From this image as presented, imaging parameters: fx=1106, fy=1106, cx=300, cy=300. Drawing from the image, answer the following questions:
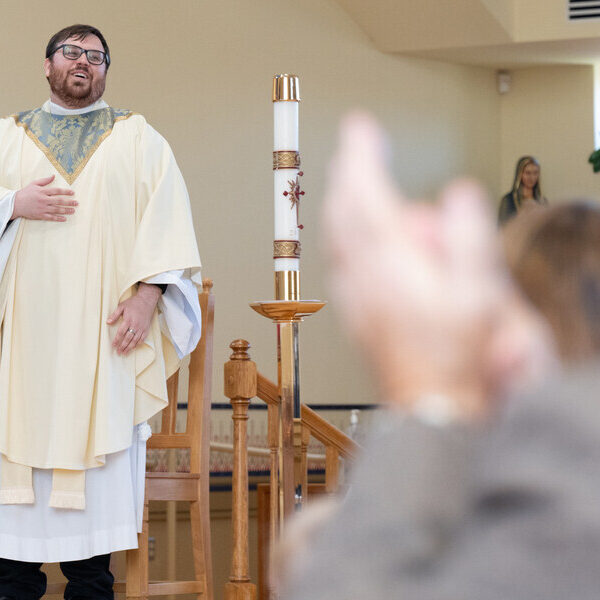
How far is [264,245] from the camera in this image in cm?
783

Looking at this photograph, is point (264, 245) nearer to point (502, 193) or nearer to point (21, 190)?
point (502, 193)

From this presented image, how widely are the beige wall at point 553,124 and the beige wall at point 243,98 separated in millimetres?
792

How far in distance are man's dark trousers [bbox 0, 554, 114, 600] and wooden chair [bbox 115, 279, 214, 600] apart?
16 centimetres

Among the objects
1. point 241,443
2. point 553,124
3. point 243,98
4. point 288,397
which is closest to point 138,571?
point 241,443

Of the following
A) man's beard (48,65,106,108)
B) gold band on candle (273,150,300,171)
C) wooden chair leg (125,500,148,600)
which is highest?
man's beard (48,65,106,108)

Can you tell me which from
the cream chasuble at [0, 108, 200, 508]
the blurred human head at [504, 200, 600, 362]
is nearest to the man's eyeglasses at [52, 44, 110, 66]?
the cream chasuble at [0, 108, 200, 508]

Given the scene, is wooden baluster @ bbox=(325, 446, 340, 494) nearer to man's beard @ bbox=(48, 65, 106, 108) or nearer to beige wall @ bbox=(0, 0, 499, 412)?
man's beard @ bbox=(48, 65, 106, 108)

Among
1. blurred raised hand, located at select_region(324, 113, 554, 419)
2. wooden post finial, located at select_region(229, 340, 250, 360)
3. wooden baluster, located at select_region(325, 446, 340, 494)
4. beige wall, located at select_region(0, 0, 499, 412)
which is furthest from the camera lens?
beige wall, located at select_region(0, 0, 499, 412)

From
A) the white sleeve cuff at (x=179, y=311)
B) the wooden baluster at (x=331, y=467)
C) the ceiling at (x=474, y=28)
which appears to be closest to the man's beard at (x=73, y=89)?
the white sleeve cuff at (x=179, y=311)

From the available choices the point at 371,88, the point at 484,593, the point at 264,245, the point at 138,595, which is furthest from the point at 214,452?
the point at 484,593

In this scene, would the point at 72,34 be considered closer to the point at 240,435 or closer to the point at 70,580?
the point at 240,435

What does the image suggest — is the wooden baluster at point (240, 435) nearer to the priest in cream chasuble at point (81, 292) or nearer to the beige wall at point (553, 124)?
the priest in cream chasuble at point (81, 292)

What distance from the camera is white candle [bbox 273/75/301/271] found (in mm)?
3492

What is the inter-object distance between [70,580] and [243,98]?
469 cm
